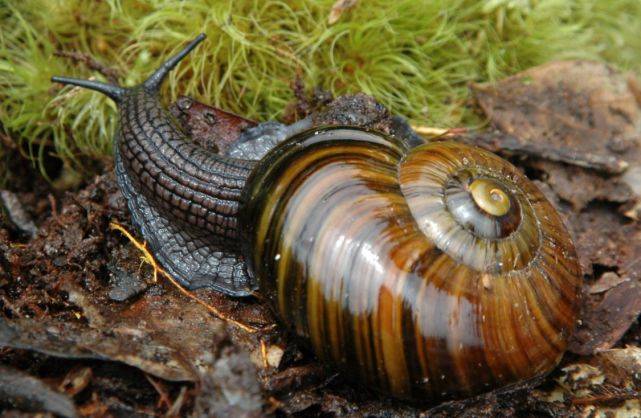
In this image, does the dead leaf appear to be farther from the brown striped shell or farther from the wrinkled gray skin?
the brown striped shell

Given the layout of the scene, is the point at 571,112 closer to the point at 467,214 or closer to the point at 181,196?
the point at 467,214

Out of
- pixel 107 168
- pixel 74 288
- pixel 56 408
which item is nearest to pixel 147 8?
pixel 107 168

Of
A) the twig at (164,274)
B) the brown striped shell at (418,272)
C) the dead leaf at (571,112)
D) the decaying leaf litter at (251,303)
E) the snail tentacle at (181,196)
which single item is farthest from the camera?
the dead leaf at (571,112)

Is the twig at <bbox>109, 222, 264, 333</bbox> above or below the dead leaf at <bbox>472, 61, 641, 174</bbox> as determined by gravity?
below

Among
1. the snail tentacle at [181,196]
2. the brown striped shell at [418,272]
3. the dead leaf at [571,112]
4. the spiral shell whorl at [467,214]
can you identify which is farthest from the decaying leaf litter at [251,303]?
the spiral shell whorl at [467,214]

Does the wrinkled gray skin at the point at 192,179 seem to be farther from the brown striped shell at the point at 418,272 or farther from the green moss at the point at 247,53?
the brown striped shell at the point at 418,272

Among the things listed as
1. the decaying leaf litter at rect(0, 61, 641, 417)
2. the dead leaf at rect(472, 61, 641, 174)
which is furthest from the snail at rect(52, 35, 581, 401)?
the dead leaf at rect(472, 61, 641, 174)
